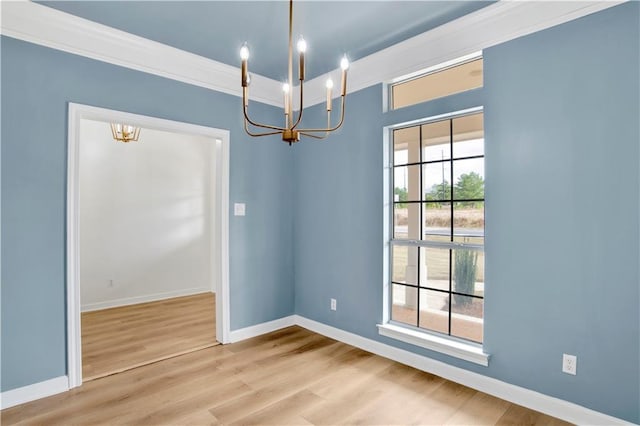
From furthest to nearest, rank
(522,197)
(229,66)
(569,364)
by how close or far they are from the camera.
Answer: (229,66)
(522,197)
(569,364)

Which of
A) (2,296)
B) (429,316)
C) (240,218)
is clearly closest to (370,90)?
(240,218)

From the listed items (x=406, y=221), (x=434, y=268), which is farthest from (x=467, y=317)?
(x=406, y=221)

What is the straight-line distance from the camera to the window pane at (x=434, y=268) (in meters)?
2.79

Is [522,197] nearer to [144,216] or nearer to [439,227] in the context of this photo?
[439,227]

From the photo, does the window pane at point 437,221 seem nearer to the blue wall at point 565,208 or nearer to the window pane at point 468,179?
the window pane at point 468,179

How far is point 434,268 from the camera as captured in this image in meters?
2.87

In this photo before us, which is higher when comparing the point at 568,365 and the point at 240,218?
the point at 240,218

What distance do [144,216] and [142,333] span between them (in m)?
1.92

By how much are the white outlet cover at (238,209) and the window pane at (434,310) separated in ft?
6.46

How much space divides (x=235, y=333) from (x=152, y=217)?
2.56 m

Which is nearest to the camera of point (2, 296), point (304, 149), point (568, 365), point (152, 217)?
point (568, 365)

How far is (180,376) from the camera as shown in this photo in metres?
2.75

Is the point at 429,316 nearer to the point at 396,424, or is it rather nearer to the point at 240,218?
the point at 396,424

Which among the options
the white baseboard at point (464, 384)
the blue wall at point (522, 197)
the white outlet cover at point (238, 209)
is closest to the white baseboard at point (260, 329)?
the white baseboard at point (464, 384)
